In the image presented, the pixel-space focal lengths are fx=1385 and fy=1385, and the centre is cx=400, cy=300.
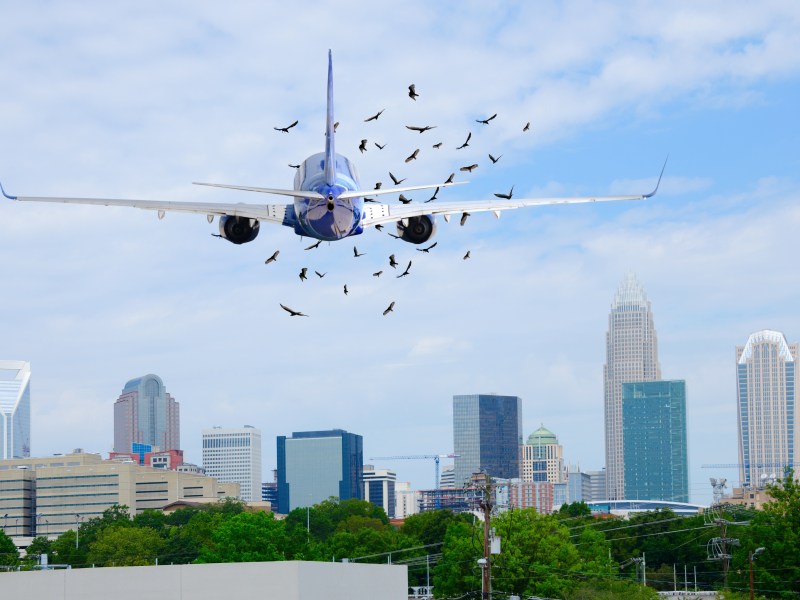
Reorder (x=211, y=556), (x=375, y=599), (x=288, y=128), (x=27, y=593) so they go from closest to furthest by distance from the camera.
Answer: (x=288, y=128) → (x=27, y=593) → (x=375, y=599) → (x=211, y=556)

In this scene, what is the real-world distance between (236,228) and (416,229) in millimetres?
7867

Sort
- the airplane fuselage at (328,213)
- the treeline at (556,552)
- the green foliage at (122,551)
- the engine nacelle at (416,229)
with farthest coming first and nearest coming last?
1. the green foliage at (122,551)
2. the treeline at (556,552)
3. the engine nacelle at (416,229)
4. the airplane fuselage at (328,213)

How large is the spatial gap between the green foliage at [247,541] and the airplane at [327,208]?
94.5 meters

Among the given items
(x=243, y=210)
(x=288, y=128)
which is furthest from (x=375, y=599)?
(x=288, y=128)

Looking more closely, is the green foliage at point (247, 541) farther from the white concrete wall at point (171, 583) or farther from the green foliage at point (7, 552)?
the white concrete wall at point (171, 583)

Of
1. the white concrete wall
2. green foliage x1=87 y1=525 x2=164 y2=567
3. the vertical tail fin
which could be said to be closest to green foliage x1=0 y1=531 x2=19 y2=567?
green foliage x1=87 y1=525 x2=164 y2=567

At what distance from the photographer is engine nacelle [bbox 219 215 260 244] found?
190 feet

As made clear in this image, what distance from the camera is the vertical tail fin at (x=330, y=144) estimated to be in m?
56.2

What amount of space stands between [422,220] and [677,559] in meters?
141

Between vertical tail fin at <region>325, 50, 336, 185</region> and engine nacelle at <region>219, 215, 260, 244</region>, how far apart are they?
402 centimetres

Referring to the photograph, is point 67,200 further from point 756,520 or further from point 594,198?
point 756,520

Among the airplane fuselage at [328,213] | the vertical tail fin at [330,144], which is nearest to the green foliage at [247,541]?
the vertical tail fin at [330,144]

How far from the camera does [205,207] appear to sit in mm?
54844

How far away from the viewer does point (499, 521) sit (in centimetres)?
13912
